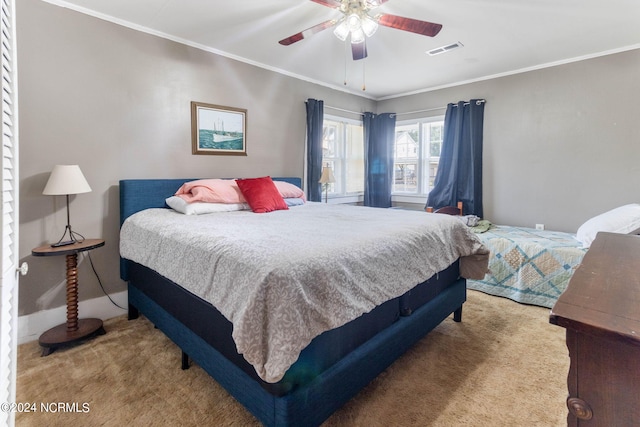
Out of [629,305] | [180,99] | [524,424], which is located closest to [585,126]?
[524,424]

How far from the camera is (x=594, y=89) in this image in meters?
3.46

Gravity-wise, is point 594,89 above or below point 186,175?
above

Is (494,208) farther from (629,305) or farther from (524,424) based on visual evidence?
(629,305)

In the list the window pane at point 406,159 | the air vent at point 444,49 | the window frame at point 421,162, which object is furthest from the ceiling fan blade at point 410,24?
the window pane at point 406,159

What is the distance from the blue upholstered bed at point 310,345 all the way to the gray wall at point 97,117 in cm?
68

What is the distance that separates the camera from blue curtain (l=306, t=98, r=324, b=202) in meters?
4.20

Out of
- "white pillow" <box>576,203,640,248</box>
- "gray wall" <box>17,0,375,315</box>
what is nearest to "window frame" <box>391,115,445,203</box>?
"white pillow" <box>576,203,640,248</box>

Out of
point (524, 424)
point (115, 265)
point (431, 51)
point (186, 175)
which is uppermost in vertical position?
point (431, 51)

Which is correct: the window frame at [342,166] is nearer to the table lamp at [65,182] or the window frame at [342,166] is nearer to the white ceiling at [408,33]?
the white ceiling at [408,33]

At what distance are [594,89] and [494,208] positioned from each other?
1682mm

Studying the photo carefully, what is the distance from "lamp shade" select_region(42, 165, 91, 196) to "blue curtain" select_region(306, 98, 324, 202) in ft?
8.44

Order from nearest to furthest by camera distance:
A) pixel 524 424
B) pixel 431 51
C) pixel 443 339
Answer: pixel 524 424
pixel 443 339
pixel 431 51

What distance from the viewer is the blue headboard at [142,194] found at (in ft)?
8.71

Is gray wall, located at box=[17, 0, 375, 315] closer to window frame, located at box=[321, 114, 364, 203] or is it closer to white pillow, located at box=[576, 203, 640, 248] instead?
window frame, located at box=[321, 114, 364, 203]
